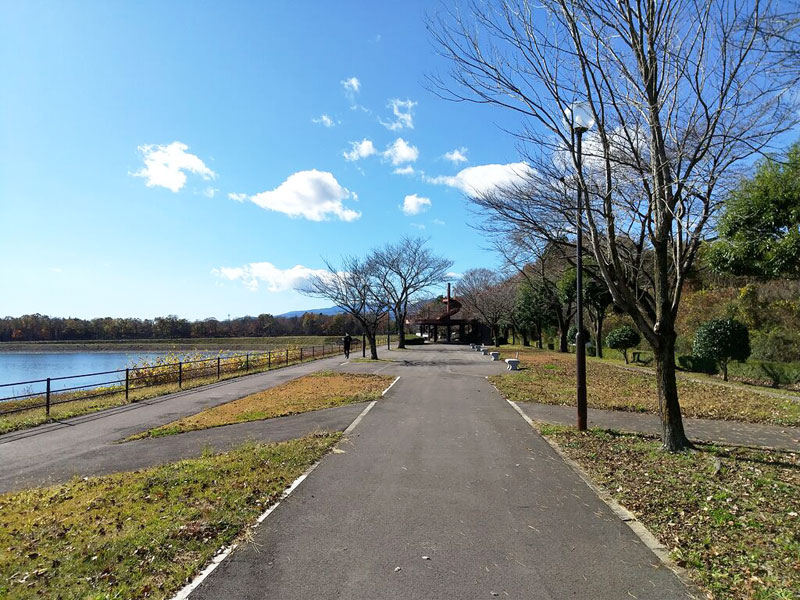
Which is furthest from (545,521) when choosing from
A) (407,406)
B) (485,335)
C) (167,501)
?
(485,335)

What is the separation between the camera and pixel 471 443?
804cm

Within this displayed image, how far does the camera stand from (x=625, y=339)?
2617cm

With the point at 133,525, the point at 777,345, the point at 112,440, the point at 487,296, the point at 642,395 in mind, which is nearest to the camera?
the point at 133,525

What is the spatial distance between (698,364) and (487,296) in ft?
110

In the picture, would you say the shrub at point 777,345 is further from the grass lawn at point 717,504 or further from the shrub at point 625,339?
the grass lawn at point 717,504

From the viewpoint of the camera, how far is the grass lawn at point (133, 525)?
3529 mm

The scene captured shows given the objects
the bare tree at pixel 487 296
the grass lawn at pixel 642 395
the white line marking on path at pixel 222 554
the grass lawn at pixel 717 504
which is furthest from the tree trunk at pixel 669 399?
the bare tree at pixel 487 296

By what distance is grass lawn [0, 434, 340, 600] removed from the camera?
353 cm

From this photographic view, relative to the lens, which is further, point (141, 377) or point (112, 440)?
point (141, 377)

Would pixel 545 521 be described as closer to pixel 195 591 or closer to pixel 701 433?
pixel 195 591

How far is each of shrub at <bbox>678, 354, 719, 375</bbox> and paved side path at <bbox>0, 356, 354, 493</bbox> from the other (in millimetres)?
15283

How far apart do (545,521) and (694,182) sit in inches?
220

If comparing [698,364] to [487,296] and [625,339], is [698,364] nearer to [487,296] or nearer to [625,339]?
[625,339]

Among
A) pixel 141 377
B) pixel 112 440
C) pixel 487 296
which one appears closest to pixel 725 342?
pixel 112 440
